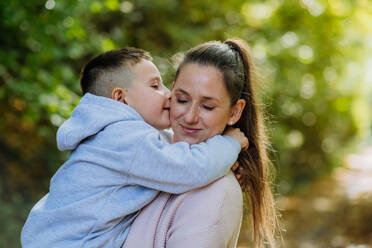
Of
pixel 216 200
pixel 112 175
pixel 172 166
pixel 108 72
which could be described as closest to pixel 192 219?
pixel 216 200

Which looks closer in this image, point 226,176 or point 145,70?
point 226,176

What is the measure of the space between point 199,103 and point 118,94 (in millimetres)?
407

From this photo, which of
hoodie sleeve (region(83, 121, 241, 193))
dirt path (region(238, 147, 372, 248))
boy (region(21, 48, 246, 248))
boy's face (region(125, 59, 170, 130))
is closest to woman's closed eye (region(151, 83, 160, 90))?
boy's face (region(125, 59, 170, 130))

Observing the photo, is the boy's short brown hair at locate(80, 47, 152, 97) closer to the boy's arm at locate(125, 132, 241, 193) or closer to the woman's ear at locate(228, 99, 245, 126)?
the boy's arm at locate(125, 132, 241, 193)

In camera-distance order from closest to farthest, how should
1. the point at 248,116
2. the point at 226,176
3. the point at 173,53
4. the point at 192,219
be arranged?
the point at 192,219 < the point at 226,176 < the point at 248,116 < the point at 173,53

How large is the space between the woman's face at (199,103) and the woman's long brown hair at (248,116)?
0.05 meters

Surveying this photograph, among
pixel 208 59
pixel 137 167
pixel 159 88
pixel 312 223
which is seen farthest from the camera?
pixel 312 223

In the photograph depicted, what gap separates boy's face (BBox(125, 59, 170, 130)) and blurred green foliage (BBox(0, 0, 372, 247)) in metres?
1.70

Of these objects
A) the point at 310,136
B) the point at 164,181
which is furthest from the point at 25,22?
the point at 310,136

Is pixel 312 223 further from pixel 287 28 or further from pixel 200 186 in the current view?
pixel 200 186

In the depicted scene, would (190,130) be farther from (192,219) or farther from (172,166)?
(192,219)

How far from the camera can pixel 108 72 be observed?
2312mm

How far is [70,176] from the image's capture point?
2.11 metres

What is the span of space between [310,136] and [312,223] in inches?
95.1
